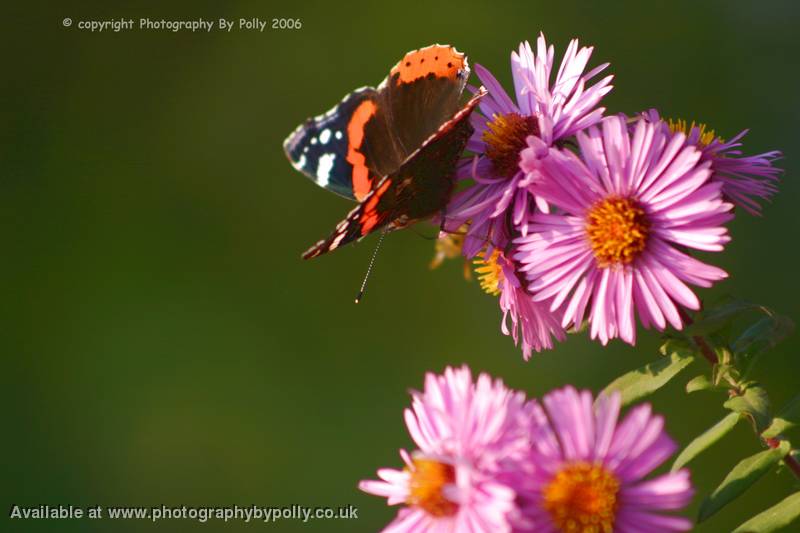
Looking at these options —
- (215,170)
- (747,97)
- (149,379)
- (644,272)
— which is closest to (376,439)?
(149,379)

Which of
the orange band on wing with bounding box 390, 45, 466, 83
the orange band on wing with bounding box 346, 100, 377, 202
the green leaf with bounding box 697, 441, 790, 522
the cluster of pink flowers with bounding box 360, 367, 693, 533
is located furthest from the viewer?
the orange band on wing with bounding box 346, 100, 377, 202

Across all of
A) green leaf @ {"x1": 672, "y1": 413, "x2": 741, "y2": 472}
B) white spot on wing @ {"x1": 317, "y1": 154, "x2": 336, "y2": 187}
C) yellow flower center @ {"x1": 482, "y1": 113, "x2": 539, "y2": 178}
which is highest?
white spot on wing @ {"x1": 317, "y1": 154, "x2": 336, "y2": 187}

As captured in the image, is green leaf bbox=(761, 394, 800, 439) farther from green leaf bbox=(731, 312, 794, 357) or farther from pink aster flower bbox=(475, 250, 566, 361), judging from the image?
pink aster flower bbox=(475, 250, 566, 361)

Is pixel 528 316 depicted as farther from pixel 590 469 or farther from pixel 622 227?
pixel 590 469

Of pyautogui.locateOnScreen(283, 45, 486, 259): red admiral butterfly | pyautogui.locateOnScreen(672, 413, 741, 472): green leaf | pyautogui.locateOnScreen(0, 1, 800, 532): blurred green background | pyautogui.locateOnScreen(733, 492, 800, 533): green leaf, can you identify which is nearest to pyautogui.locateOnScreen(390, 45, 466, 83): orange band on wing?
pyautogui.locateOnScreen(283, 45, 486, 259): red admiral butterfly

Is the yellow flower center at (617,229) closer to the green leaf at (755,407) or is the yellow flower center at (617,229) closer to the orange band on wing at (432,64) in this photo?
the green leaf at (755,407)

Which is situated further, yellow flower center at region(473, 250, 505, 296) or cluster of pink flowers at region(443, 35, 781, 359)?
yellow flower center at region(473, 250, 505, 296)
